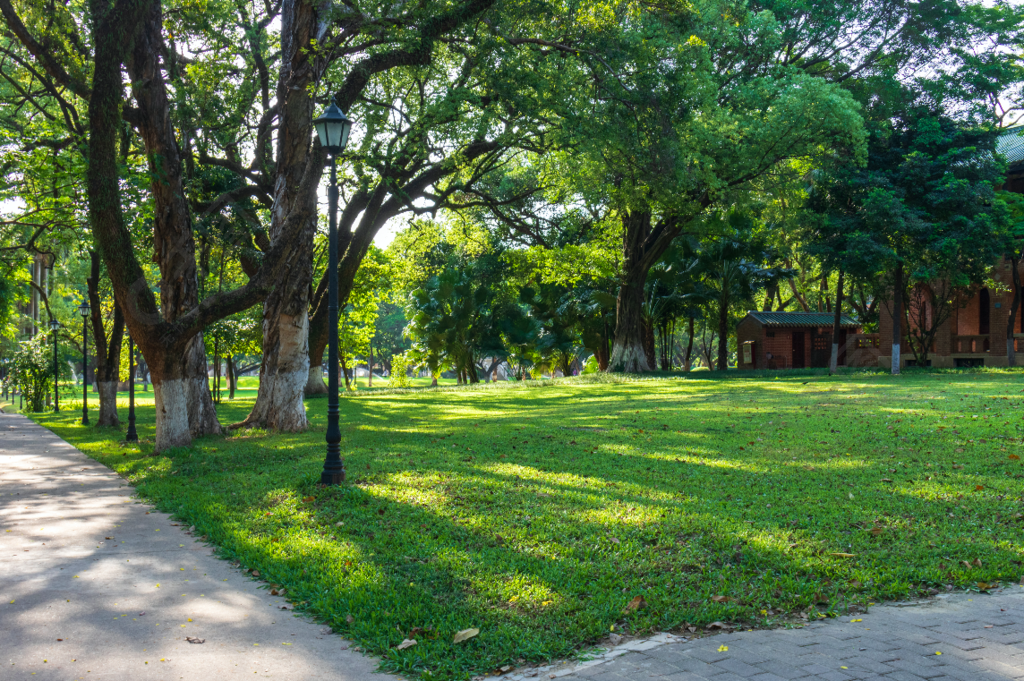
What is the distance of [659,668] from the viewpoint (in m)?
4.19

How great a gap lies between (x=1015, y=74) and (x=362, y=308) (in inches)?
1339

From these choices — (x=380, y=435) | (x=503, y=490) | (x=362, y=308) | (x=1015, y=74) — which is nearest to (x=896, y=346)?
(x=1015, y=74)

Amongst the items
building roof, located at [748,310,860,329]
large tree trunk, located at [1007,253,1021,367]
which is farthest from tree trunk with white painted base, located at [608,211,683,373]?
large tree trunk, located at [1007,253,1021,367]

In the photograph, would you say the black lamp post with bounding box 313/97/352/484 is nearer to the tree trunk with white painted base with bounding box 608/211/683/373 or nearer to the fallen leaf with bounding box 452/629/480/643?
the fallen leaf with bounding box 452/629/480/643

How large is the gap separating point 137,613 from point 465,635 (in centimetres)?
236

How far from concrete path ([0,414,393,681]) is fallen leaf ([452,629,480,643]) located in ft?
1.67

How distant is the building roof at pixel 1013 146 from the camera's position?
33.4 meters

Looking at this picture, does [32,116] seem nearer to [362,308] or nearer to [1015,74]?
[362,308]

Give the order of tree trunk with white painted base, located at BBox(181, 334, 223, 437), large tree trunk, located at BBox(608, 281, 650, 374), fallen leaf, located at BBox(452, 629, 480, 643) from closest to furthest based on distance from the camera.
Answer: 1. fallen leaf, located at BBox(452, 629, 480, 643)
2. tree trunk with white painted base, located at BBox(181, 334, 223, 437)
3. large tree trunk, located at BBox(608, 281, 650, 374)

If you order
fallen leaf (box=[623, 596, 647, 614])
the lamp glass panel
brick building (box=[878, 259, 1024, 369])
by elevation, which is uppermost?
the lamp glass panel

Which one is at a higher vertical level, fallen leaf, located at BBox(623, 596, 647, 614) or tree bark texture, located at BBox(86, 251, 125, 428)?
tree bark texture, located at BBox(86, 251, 125, 428)

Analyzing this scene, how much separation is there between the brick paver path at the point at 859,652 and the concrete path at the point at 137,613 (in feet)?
5.13

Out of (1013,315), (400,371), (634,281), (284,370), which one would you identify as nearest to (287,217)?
(284,370)

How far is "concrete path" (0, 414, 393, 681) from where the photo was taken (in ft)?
14.1
